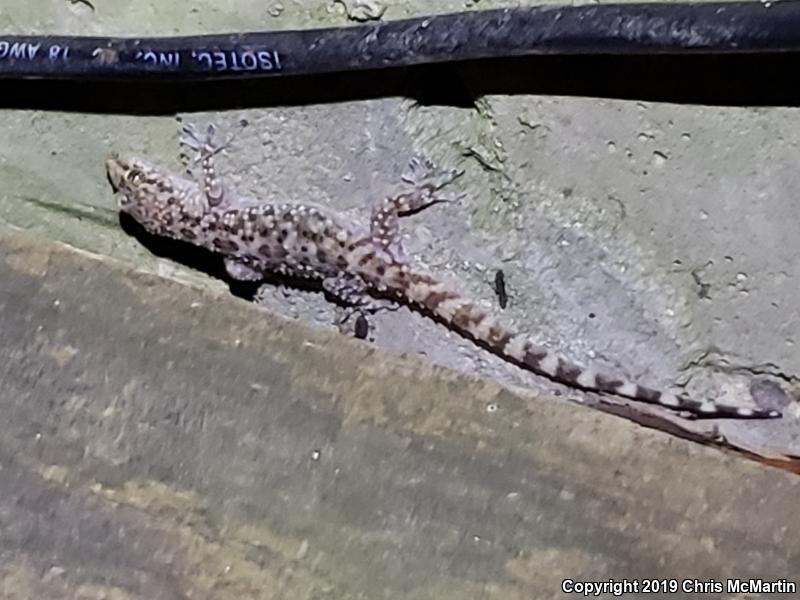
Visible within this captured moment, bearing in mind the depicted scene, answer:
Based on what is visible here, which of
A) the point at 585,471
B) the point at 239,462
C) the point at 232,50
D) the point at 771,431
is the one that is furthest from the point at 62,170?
the point at 771,431

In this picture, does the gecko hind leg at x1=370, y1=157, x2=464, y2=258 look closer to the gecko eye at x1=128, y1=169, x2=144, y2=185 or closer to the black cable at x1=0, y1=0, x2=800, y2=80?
the black cable at x1=0, y1=0, x2=800, y2=80

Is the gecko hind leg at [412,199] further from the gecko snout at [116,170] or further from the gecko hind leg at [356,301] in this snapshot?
the gecko snout at [116,170]

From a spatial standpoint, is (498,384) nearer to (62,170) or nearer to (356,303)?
(356,303)

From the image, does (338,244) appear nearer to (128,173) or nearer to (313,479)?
(128,173)

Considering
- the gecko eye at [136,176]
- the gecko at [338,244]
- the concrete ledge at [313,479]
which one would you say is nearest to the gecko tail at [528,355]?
the gecko at [338,244]

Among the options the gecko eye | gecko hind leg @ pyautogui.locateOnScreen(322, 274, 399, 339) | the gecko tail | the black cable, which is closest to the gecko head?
the gecko eye
